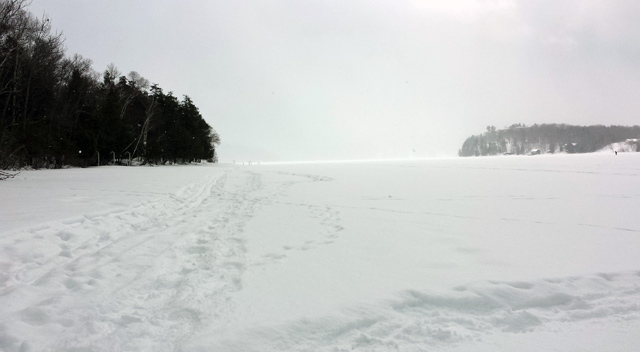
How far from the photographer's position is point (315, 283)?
9.34 feet

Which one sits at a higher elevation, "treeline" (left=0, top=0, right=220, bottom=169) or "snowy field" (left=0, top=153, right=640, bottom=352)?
"treeline" (left=0, top=0, right=220, bottom=169)

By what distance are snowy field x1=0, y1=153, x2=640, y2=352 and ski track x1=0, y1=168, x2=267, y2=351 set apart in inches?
0.6

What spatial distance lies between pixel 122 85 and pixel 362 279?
45300 mm

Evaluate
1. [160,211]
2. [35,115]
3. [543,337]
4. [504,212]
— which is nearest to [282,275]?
[543,337]

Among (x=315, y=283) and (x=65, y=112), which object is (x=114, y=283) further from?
(x=65, y=112)

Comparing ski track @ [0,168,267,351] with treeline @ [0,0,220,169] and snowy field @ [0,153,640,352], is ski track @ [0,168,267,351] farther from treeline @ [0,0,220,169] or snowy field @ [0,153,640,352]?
treeline @ [0,0,220,169]

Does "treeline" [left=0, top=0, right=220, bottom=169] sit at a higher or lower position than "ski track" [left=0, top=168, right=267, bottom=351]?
higher

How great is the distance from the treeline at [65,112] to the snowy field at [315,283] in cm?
1331

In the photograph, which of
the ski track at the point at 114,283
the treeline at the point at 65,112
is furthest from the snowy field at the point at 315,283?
the treeline at the point at 65,112

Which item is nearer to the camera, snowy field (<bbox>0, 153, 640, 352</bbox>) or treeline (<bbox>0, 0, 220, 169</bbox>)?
snowy field (<bbox>0, 153, 640, 352</bbox>)

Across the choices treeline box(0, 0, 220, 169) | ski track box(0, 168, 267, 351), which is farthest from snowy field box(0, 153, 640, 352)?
treeline box(0, 0, 220, 169)

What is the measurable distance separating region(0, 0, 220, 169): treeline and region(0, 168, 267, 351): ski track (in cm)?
1273

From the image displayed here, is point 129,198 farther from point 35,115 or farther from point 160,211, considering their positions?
point 35,115

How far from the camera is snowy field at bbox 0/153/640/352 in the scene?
6.66 ft
